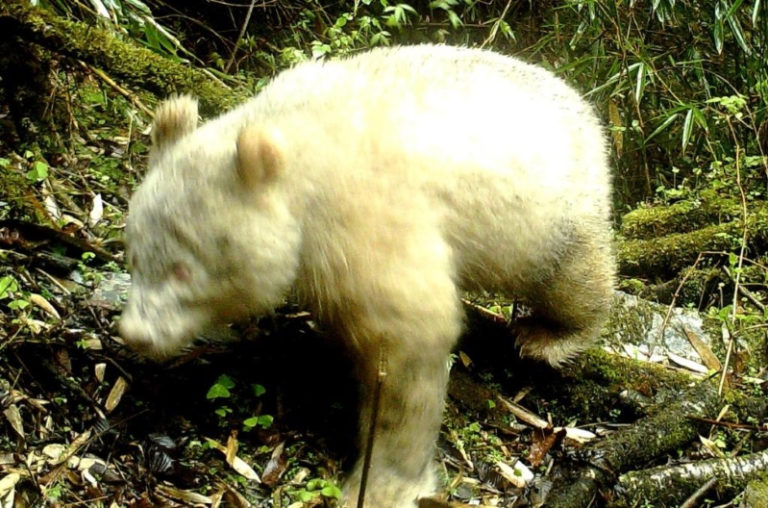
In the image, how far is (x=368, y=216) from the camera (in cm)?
326

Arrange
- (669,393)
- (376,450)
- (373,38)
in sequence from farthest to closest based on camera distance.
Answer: (373,38) → (669,393) → (376,450)

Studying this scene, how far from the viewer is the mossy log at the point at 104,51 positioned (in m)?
4.36

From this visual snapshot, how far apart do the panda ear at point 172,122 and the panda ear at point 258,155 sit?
0.58 metres

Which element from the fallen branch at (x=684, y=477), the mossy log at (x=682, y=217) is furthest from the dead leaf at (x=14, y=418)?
the mossy log at (x=682, y=217)

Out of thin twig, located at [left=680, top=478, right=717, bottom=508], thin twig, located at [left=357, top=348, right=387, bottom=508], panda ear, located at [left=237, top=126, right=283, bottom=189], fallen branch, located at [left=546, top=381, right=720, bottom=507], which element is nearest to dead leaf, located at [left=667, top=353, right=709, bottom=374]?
fallen branch, located at [left=546, top=381, right=720, bottom=507]


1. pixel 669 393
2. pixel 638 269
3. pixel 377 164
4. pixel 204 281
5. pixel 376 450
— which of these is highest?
pixel 377 164

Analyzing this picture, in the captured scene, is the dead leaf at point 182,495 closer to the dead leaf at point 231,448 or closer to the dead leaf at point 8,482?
the dead leaf at point 231,448

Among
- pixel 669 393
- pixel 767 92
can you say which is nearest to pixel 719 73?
pixel 767 92

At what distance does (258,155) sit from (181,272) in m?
0.59

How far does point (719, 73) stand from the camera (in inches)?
308

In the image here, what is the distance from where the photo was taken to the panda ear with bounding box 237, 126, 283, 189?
→ 312cm

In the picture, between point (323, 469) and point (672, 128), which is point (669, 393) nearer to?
point (323, 469)

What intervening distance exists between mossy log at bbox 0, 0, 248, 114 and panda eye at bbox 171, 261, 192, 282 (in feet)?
5.87

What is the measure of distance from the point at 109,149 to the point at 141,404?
238cm
